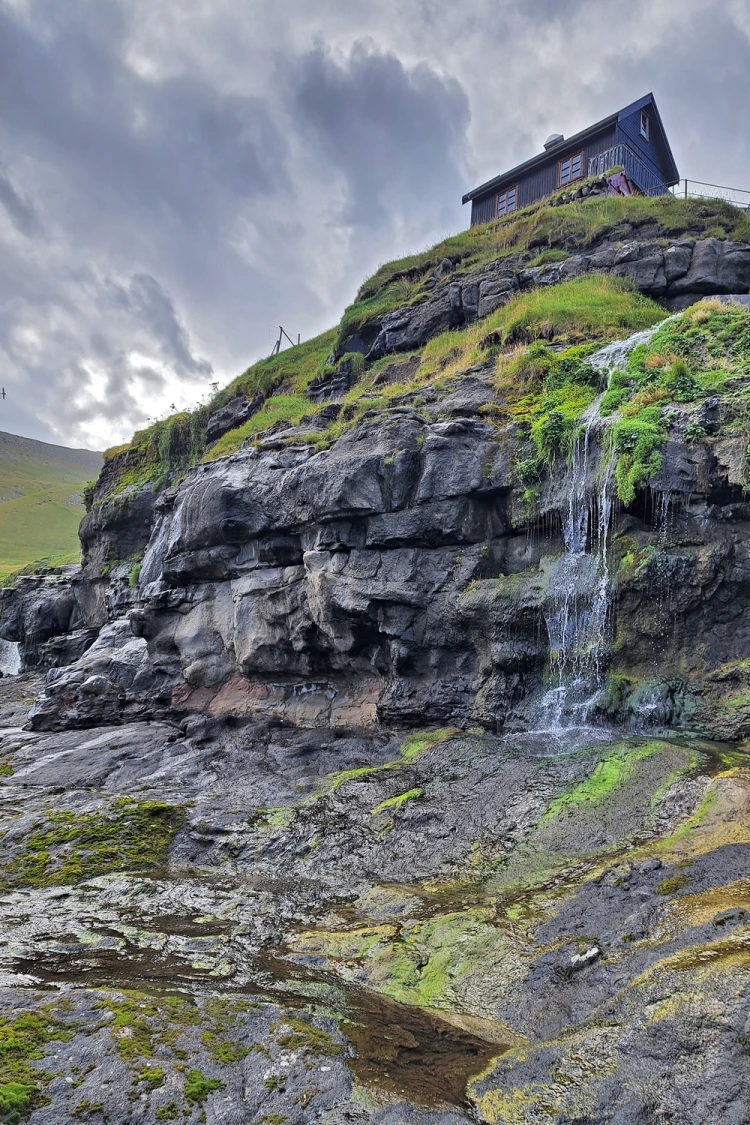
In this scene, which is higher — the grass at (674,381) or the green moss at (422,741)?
the grass at (674,381)

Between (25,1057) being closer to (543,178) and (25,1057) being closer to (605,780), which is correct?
(605,780)

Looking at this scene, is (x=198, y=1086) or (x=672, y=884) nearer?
(x=198, y=1086)

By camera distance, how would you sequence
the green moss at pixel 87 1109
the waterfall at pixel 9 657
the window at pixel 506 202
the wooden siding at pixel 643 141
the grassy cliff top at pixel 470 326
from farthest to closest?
the waterfall at pixel 9 657, the window at pixel 506 202, the wooden siding at pixel 643 141, the grassy cliff top at pixel 470 326, the green moss at pixel 87 1109

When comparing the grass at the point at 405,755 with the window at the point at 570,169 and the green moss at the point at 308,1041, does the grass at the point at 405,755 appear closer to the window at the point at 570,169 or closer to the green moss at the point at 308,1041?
the green moss at the point at 308,1041

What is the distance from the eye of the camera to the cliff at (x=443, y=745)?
537 cm

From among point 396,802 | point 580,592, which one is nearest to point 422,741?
point 396,802

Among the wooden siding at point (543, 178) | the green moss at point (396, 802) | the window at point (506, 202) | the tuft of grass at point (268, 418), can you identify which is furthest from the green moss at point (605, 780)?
the window at point (506, 202)

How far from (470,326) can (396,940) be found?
27602 millimetres

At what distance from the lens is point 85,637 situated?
40781mm

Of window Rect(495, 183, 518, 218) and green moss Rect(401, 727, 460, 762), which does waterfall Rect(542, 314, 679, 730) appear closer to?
green moss Rect(401, 727, 460, 762)

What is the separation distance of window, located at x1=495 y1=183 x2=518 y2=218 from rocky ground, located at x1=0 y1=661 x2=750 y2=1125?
4119cm

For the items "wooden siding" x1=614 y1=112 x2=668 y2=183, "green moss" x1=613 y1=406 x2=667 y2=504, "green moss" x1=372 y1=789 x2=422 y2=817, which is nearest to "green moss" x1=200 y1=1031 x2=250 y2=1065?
"green moss" x1=372 y1=789 x2=422 y2=817

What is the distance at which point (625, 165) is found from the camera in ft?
127

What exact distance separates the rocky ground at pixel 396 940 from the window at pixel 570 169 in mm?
39867
